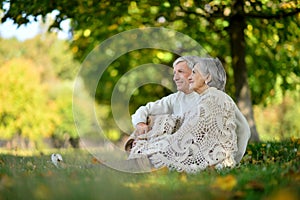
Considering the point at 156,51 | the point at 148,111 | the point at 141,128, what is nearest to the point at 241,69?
the point at 156,51

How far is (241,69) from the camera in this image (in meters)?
8.91

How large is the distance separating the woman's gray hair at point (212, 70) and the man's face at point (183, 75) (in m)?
0.16

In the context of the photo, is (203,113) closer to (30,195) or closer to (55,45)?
(30,195)

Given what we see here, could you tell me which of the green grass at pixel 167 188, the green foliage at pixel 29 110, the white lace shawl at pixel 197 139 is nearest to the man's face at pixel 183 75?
the white lace shawl at pixel 197 139

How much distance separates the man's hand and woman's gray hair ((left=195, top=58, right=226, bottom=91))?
0.69 meters

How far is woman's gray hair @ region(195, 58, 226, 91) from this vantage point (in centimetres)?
483

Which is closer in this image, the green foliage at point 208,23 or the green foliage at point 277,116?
the green foliage at point 208,23

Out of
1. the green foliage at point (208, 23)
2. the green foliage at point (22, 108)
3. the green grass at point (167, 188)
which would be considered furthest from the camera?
the green foliage at point (22, 108)

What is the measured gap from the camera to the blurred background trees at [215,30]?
8391 millimetres

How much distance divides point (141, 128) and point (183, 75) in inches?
25.7

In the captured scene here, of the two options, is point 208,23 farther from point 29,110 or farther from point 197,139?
point 29,110

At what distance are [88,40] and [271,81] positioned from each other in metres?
3.65

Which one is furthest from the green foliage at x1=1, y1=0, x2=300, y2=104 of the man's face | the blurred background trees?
the man's face

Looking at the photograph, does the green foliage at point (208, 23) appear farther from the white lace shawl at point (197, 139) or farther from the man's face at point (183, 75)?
the white lace shawl at point (197, 139)
